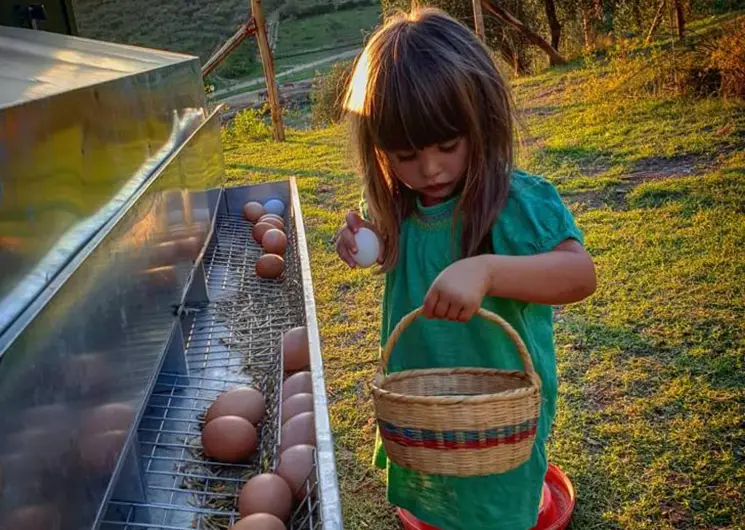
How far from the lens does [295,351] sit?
10.5 feet

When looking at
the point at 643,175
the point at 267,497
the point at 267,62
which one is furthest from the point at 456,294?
the point at 267,62

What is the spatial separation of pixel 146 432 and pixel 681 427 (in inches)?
81.2

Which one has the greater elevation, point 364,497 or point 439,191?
point 439,191

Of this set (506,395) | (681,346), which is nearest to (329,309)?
(681,346)

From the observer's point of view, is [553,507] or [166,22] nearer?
[553,507]

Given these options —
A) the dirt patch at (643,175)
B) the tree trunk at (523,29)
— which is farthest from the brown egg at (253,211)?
the tree trunk at (523,29)

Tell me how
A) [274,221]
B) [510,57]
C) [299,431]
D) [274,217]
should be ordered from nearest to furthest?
1. [299,431]
2. [274,221]
3. [274,217]
4. [510,57]

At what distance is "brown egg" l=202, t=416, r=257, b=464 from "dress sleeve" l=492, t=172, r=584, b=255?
1.41 m

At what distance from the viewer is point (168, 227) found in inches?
118

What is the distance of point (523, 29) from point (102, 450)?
10844 mm

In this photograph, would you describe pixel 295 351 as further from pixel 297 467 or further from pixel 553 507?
pixel 553 507

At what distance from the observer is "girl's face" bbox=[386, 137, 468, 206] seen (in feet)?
5.30

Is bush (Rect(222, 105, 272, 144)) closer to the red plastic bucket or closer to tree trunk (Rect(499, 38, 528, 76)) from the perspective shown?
tree trunk (Rect(499, 38, 528, 76))

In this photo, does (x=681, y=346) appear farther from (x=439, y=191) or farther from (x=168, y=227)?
(x=168, y=227)
